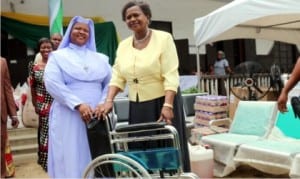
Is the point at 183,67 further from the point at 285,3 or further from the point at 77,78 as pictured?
the point at 77,78

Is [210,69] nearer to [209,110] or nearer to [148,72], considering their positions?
[209,110]

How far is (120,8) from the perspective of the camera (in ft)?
32.2

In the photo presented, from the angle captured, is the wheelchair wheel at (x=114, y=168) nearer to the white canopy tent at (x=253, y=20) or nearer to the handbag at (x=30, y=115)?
the handbag at (x=30, y=115)

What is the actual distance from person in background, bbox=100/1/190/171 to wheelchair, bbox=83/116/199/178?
0.20 metres

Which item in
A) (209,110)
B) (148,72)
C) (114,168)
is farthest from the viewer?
(209,110)

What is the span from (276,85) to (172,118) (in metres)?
4.24

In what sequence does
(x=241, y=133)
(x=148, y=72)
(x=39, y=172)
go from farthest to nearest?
(x=39, y=172)
(x=241, y=133)
(x=148, y=72)

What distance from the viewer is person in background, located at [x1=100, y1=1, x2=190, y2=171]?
253 centimetres

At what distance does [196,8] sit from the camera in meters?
11.2

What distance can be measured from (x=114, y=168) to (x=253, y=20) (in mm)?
5371

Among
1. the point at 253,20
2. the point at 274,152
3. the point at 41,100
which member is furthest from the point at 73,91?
the point at 253,20

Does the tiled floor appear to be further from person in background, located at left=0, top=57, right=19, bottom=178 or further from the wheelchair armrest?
the wheelchair armrest

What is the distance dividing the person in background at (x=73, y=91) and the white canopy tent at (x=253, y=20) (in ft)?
10.6

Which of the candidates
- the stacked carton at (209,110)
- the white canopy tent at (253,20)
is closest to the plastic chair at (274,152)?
the stacked carton at (209,110)
